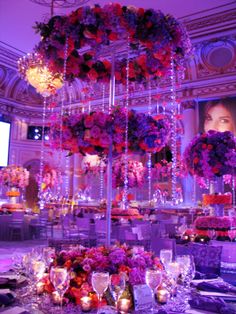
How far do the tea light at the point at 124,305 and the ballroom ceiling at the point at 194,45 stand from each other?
26.8 feet

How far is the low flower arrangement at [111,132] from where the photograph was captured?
2.43 metres

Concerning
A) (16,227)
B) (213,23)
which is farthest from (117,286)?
(213,23)

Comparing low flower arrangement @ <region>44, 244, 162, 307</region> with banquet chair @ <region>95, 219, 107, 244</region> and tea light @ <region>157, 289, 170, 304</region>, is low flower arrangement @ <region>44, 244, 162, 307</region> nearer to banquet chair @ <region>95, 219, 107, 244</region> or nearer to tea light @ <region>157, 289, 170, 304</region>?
tea light @ <region>157, 289, 170, 304</region>

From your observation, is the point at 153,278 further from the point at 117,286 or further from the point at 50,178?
the point at 50,178

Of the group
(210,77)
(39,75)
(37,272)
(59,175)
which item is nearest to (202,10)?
(210,77)

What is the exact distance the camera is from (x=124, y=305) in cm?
182

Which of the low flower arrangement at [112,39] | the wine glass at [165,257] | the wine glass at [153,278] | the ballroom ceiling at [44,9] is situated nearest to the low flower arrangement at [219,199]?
the low flower arrangement at [112,39]

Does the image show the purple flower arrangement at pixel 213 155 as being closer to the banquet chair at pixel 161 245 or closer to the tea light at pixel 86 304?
the banquet chair at pixel 161 245

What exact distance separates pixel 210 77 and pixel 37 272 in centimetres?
1268

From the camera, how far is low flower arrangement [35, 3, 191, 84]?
2340mm

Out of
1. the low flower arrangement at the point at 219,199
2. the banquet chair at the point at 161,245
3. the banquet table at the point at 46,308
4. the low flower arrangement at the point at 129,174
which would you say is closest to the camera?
the banquet table at the point at 46,308

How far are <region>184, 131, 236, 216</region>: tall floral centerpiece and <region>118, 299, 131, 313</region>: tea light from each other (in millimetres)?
3605

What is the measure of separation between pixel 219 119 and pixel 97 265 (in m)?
12.3

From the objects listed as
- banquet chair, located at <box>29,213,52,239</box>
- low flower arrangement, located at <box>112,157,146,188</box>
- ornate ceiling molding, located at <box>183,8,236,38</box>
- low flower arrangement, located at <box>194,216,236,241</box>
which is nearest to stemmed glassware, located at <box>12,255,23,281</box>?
low flower arrangement, located at <box>194,216,236,241</box>
